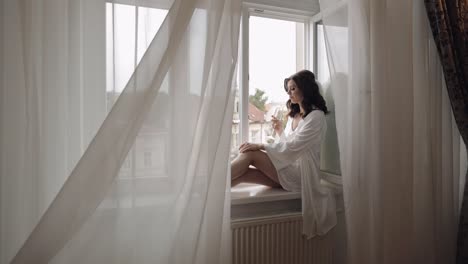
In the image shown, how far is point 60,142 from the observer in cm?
93

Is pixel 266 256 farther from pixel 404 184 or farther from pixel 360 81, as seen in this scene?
pixel 360 81

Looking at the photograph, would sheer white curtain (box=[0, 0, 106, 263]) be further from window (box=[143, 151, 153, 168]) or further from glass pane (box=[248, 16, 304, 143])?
glass pane (box=[248, 16, 304, 143])

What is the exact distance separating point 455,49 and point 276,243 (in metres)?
1.47

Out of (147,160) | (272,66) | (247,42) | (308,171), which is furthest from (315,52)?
(147,160)

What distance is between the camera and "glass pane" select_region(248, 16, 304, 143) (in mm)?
1730

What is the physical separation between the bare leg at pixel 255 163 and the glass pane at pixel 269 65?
24 cm

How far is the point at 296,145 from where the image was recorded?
59.7 inches

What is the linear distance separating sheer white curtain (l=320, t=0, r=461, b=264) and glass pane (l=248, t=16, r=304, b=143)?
457 millimetres

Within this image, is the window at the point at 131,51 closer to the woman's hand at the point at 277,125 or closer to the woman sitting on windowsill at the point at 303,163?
the woman sitting on windowsill at the point at 303,163

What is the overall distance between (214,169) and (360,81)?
870mm

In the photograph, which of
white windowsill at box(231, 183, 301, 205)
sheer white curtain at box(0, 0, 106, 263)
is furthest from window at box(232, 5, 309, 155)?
sheer white curtain at box(0, 0, 106, 263)

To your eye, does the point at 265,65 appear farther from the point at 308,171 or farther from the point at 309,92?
the point at 308,171

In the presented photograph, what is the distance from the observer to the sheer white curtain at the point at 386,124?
1.32 m

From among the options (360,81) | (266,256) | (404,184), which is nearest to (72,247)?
(266,256)
